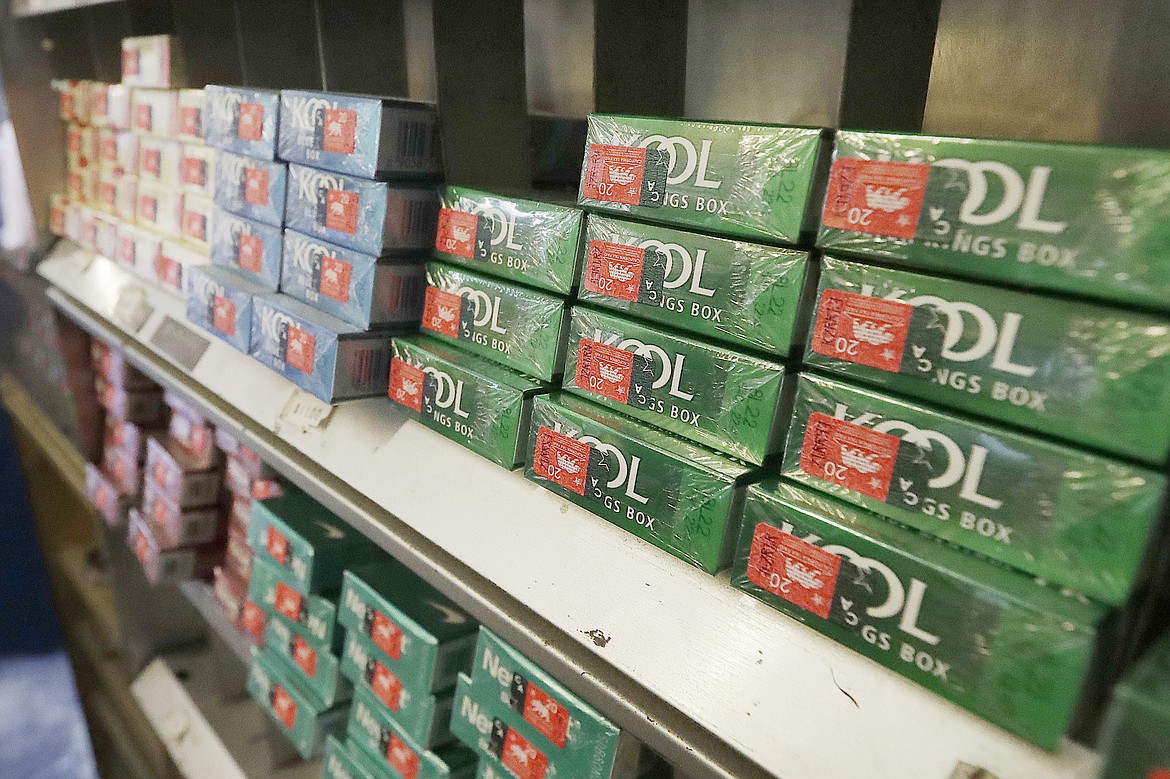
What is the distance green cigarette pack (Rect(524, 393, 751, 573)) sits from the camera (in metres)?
0.70

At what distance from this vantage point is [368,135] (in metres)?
0.96

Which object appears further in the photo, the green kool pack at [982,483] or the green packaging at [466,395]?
the green packaging at [466,395]

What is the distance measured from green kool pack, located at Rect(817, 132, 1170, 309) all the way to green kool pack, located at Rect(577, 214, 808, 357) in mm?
63

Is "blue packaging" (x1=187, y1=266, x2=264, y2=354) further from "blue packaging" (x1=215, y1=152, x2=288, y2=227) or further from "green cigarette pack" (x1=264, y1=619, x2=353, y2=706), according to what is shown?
"green cigarette pack" (x1=264, y1=619, x2=353, y2=706)

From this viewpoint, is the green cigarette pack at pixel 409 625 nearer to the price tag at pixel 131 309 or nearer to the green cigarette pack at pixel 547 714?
the green cigarette pack at pixel 547 714

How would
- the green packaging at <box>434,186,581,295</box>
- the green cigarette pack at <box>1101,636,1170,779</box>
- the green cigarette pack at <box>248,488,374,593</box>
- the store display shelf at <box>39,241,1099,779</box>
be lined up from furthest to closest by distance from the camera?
the green cigarette pack at <box>248,488,374,593</box>, the green packaging at <box>434,186,581,295</box>, the store display shelf at <box>39,241,1099,779</box>, the green cigarette pack at <box>1101,636,1170,779</box>

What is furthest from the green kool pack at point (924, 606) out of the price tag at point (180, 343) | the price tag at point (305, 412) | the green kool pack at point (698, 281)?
the price tag at point (180, 343)

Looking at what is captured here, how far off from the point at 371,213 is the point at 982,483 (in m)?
0.76

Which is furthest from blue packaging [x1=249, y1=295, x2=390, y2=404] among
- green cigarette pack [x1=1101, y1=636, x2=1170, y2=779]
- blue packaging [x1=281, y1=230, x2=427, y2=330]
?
green cigarette pack [x1=1101, y1=636, x2=1170, y2=779]

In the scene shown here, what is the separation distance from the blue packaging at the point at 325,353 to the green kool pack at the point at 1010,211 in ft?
2.10

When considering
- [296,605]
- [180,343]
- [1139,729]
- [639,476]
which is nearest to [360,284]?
[639,476]

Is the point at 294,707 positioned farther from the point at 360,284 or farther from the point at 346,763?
the point at 360,284

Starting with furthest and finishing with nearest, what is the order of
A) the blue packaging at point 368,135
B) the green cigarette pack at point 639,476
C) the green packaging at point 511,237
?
the blue packaging at point 368,135
the green packaging at point 511,237
the green cigarette pack at point 639,476

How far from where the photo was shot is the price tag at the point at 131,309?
1.69 m
